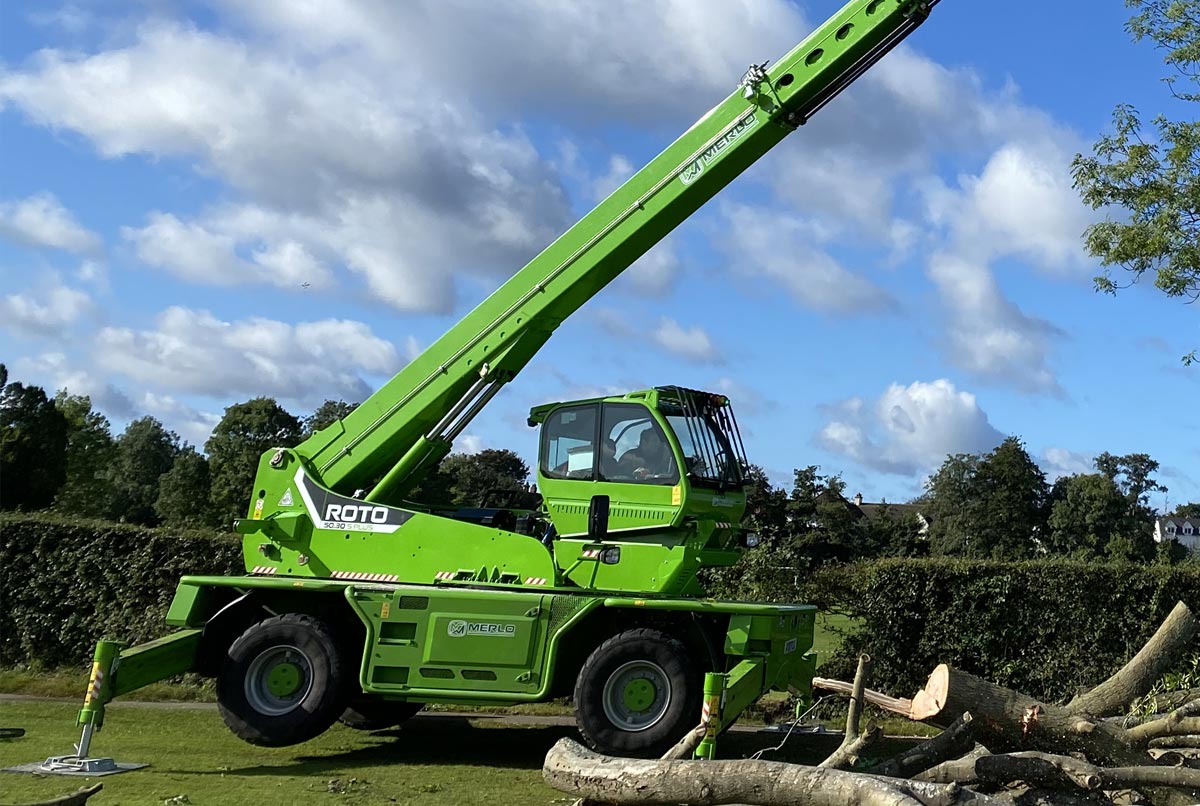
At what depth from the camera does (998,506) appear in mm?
68250

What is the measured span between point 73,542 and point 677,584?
9547 mm

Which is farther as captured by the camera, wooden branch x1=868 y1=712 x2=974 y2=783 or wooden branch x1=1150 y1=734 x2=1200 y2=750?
wooden branch x1=1150 y1=734 x2=1200 y2=750

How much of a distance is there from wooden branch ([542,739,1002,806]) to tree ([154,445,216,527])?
52492 millimetres

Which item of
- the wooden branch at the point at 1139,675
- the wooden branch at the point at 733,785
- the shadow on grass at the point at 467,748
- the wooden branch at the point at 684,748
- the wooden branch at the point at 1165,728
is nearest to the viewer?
the wooden branch at the point at 733,785

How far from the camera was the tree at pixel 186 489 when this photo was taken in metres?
59.0

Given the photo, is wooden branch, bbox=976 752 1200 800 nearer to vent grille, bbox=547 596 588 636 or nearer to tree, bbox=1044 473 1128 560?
vent grille, bbox=547 596 588 636

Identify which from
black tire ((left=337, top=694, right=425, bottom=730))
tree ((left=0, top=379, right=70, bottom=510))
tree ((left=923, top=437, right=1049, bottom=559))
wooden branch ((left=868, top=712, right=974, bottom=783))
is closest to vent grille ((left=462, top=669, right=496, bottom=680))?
black tire ((left=337, top=694, right=425, bottom=730))

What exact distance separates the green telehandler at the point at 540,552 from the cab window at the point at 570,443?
0.02 m

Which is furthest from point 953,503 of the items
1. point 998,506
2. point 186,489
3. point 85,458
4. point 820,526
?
point 85,458

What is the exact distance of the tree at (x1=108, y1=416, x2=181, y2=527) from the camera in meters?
81.2

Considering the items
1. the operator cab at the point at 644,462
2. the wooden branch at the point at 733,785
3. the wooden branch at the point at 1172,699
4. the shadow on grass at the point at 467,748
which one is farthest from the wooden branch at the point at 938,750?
the operator cab at the point at 644,462

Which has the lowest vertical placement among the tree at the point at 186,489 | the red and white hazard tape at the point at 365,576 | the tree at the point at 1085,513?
the red and white hazard tape at the point at 365,576

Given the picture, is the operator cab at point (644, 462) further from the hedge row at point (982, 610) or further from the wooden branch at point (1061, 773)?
the hedge row at point (982, 610)

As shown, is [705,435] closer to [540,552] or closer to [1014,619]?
[540,552]
